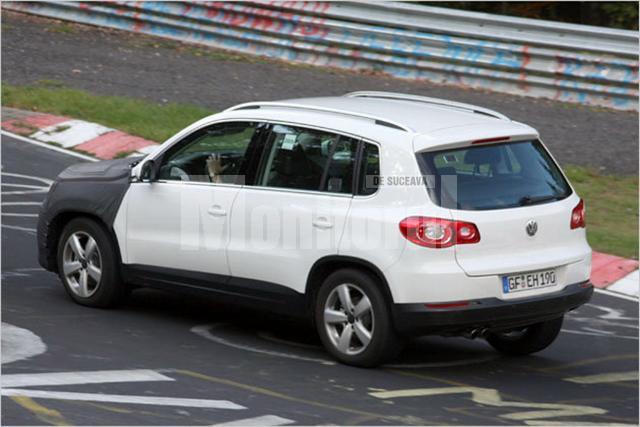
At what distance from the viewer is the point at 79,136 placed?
1588 centimetres

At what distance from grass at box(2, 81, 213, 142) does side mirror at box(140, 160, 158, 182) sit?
6.52 metres

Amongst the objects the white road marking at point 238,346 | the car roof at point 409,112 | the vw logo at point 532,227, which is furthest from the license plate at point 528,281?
the white road marking at point 238,346

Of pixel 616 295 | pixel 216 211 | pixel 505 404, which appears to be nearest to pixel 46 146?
pixel 216 211

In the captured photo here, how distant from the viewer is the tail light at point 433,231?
7.82 metres

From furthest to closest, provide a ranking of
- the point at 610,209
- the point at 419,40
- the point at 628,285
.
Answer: the point at 419,40, the point at 610,209, the point at 628,285

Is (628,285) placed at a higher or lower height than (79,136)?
lower

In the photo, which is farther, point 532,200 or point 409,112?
point 409,112

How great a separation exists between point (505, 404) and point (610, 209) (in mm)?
7016

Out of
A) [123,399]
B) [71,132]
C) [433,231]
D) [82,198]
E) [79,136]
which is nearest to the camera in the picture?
[123,399]

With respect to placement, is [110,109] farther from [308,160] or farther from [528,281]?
[528,281]

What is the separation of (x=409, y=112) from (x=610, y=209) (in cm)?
613

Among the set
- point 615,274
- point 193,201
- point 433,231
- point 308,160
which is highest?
point 308,160

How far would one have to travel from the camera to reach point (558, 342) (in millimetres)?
9477

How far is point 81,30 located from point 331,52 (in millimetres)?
4908
